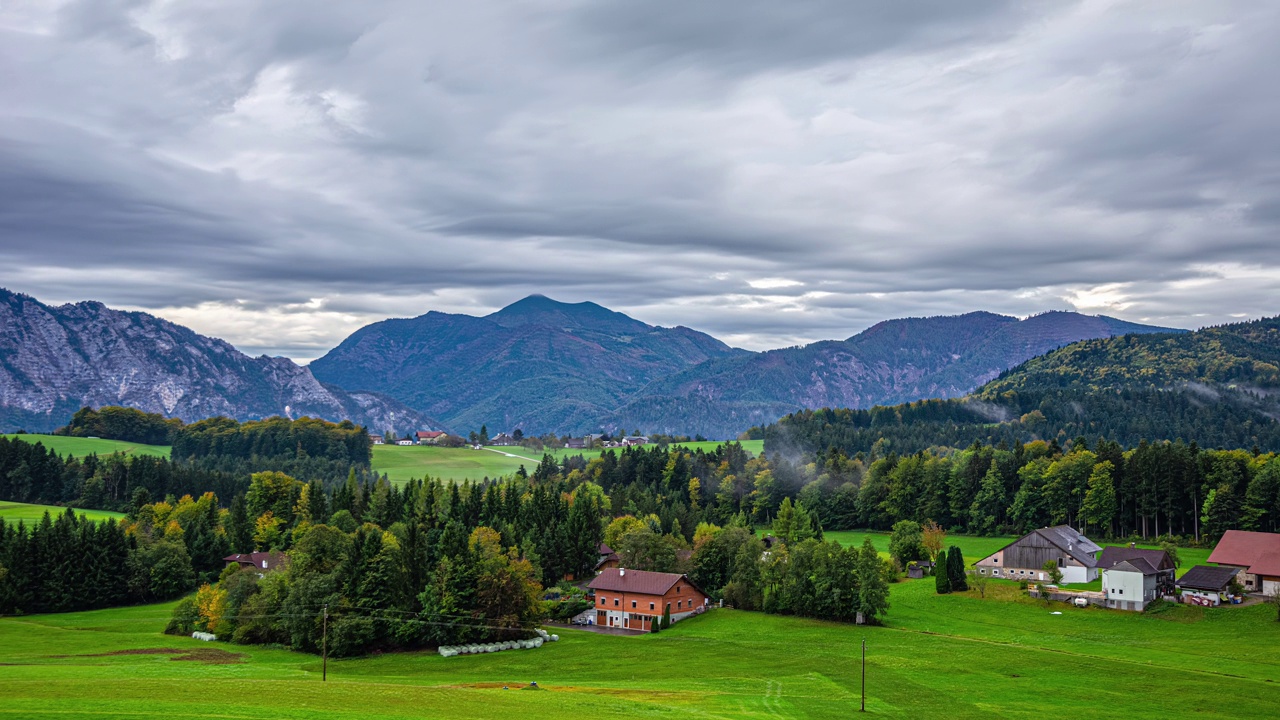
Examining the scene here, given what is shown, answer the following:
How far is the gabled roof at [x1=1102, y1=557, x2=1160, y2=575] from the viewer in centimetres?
8331

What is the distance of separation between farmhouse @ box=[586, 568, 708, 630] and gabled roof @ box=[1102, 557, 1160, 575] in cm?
3925

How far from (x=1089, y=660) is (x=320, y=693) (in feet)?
166

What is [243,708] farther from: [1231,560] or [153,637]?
[1231,560]

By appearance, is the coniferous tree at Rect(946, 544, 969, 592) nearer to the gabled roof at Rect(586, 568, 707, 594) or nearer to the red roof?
the red roof

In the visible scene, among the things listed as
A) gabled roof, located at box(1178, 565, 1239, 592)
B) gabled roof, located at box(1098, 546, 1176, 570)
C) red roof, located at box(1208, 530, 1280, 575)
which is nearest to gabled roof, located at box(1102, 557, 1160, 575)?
gabled roof, located at box(1098, 546, 1176, 570)

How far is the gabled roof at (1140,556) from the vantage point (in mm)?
86625

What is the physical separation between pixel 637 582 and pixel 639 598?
5.61ft

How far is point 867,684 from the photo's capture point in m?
58.0

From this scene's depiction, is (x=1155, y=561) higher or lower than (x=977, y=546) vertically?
higher

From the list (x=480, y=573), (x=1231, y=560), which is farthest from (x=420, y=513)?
(x=1231, y=560)

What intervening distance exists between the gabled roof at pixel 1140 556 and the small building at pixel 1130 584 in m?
1.15

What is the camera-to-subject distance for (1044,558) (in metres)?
103

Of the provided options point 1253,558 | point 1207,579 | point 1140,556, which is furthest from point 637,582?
point 1253,558

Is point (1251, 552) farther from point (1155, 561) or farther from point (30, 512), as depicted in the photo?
point (30, 512)
